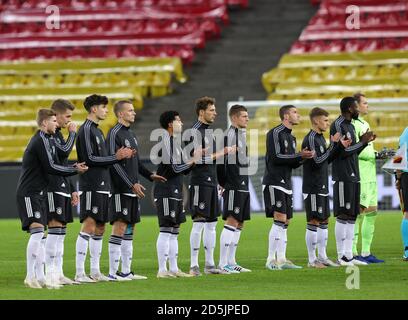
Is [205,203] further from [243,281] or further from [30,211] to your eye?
[30,211]

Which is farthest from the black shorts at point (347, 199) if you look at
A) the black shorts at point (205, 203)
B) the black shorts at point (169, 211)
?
the black shorts at point (169, 211)

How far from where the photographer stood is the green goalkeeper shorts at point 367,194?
588 inches

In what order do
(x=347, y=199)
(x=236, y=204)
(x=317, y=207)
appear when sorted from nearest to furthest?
(x=236, y=204) → (x=317, y=207) → (x=347, y=199)

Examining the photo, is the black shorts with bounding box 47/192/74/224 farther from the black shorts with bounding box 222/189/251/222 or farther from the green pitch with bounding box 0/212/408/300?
the black shorts with bounding box 222/189/251/222

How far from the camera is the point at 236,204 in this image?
13.7 metres

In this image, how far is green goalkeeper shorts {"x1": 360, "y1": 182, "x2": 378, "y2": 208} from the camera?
49.0 feet

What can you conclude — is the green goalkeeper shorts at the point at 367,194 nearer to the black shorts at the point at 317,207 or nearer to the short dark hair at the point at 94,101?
the black shorts at the point at 317,207

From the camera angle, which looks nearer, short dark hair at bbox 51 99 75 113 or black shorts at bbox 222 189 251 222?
short dark hair at bbox 51 99 75 113

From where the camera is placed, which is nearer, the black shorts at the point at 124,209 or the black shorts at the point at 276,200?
the black shorts at the point at 124,209

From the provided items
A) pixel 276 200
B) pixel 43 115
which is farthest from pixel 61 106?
pixel 276 200

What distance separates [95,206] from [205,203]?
1.50 m

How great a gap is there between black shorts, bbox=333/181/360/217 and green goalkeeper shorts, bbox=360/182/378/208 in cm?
69

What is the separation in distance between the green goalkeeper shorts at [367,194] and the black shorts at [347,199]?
0.69 metres

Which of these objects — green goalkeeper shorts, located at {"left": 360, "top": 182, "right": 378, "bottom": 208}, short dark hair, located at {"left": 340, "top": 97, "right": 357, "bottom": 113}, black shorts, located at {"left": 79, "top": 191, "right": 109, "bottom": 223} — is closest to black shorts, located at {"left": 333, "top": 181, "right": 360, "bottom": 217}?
green goalkeeper shorts, located at {"left": 360, "top": 182, "right": 378, "bottom": 208}
